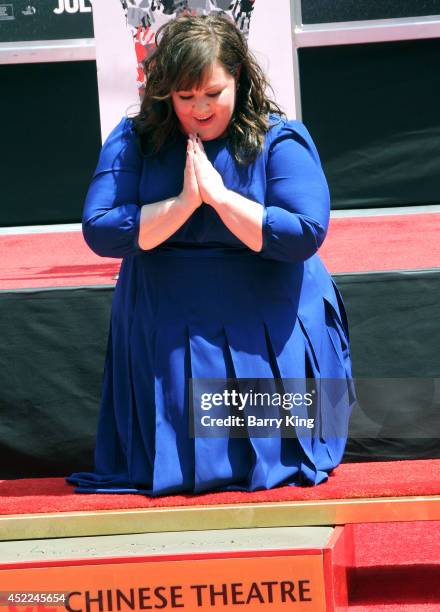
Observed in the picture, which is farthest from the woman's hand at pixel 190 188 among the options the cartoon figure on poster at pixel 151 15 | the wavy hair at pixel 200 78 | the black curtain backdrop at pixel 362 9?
the black curtain backdrop at pixel 362 9

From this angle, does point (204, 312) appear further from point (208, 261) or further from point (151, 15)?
point (151, 15)

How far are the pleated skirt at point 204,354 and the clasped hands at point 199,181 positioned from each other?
0.64 ft

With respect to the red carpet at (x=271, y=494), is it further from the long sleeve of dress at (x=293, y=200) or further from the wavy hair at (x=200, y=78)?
the wavy hair at (x=200, y=78)

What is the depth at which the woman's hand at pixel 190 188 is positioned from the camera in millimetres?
2373

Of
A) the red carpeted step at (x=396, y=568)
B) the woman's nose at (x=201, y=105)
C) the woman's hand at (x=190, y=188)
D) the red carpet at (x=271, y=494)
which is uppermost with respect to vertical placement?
the woman's nose at (x=201, y=105)

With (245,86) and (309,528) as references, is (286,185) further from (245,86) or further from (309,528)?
(309,528)

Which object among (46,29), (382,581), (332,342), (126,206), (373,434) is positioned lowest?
(382,581)

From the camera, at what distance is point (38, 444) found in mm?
3402

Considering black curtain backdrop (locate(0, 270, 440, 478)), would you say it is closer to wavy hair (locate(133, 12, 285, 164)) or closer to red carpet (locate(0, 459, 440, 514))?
red carpet (locate(0, 459, 440, 514))

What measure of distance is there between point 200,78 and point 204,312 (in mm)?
511

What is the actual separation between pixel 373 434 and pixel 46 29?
4.08 metres

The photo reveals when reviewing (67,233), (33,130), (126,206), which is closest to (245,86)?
(126,206)

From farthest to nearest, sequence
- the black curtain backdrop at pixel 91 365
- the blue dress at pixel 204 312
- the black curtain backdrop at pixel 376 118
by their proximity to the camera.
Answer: the black curtain backdrop at pixel 376 118 → the black curtain backdrop at pixel 91 365 → the blue dress at pixel 204 312

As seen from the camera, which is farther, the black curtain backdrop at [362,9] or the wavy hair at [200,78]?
the black curtain backdrop at [362,9]
